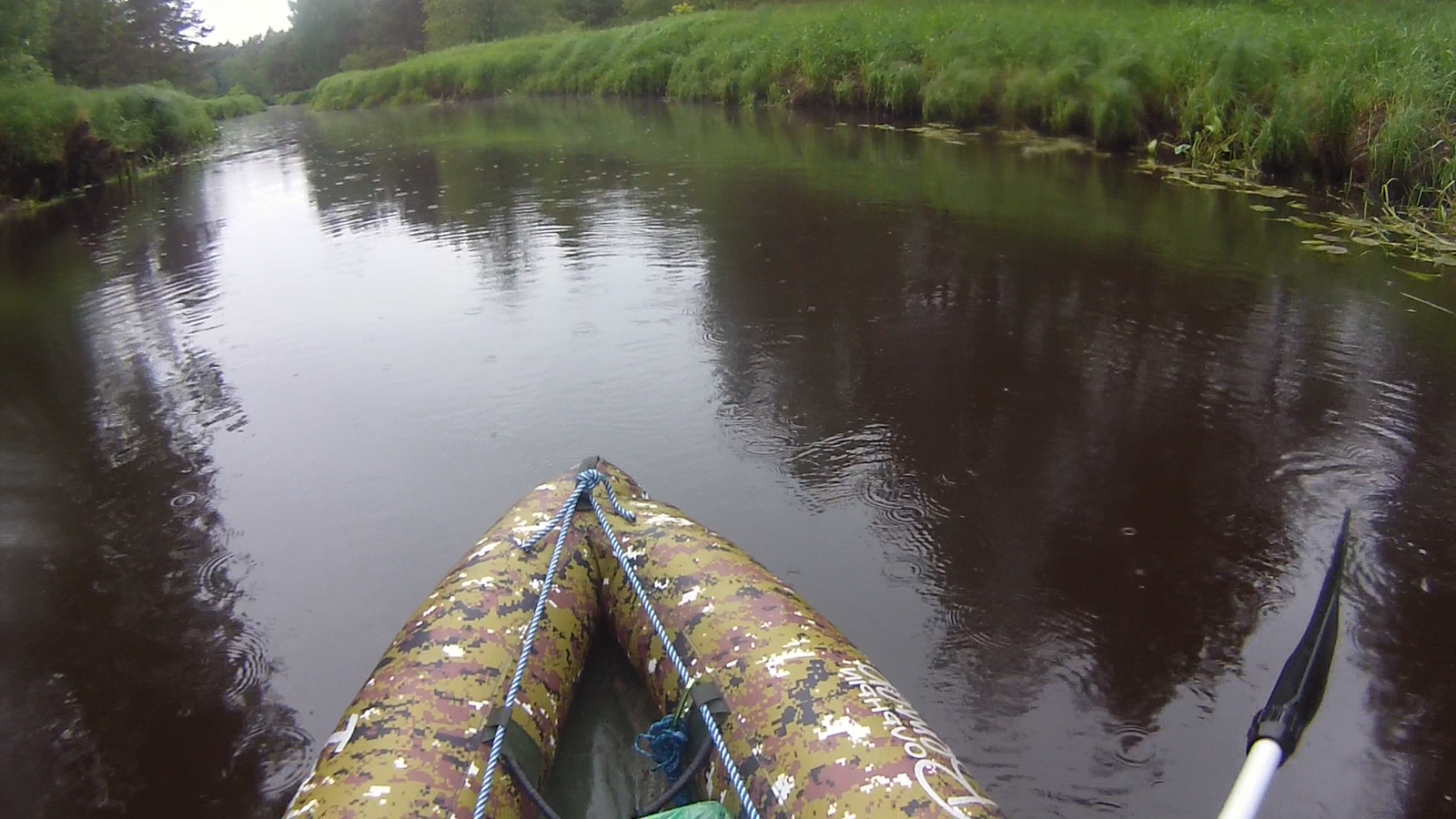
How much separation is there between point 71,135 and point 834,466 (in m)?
15.7

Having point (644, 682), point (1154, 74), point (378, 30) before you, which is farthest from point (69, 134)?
point (378, 30)

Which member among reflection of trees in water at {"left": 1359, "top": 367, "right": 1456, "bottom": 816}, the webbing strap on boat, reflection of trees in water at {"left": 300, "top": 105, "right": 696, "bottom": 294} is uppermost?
reflection of trees in water at {"left": 300, "top": 105, "right": 696, "bottom": 294}

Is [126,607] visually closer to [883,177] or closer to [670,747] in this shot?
[670,747]

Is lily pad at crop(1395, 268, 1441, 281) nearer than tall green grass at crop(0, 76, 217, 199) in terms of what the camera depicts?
Yes

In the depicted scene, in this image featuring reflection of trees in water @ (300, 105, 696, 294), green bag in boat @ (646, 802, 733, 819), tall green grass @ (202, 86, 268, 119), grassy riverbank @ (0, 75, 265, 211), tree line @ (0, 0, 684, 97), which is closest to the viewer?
green bag in boat @ (646, 802, 733, 819)

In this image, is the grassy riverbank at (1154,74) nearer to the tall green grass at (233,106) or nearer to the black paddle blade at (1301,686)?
the black paddle blade at (1301,686)

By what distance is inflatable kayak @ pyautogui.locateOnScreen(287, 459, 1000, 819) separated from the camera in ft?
7.22

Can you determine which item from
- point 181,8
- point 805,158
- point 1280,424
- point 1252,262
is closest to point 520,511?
point 1280,424

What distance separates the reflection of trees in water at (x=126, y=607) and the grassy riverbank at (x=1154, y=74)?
29.5 feet

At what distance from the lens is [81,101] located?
54.7 feet

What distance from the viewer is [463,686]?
2533 millimetres

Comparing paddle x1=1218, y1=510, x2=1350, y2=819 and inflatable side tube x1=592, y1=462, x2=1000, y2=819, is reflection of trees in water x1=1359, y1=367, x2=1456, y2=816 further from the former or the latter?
inflatable side tube x1=592, y1=462, x2=1000, y2=819

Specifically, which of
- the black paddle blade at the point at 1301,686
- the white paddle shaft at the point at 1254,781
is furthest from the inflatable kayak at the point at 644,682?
the black paddle blade at the point at 1301,686

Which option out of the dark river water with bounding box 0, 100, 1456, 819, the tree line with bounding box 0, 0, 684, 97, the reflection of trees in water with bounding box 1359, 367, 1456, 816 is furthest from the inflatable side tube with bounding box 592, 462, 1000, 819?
the tree line with bounding box 0, 0, 684, 97
